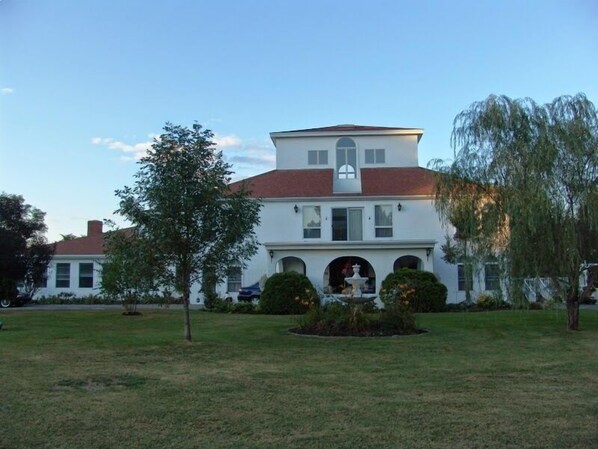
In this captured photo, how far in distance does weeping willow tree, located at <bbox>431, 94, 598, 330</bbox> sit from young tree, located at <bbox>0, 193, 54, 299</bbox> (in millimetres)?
20672

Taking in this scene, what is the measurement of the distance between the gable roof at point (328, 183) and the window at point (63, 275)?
1369cm

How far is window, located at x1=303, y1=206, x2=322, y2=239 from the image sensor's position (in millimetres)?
32312

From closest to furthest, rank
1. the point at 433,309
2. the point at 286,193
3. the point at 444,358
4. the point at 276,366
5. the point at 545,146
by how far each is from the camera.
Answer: the point at 276,366 → the point at 444,358 → the point at 545,146 → the point at 433,309 → the point at 286,193

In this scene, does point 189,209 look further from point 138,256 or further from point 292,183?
point 292,183

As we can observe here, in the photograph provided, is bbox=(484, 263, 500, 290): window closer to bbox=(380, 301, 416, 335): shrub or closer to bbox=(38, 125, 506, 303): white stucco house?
bbox=(380, 301, 416, 335): shrub

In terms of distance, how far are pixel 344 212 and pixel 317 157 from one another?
16.5 feet

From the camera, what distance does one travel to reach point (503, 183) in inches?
652

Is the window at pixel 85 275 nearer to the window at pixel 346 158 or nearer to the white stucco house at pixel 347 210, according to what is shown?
the white stucco house at pixel 347 210

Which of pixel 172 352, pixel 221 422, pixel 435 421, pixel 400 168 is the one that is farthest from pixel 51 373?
pixel 400 168

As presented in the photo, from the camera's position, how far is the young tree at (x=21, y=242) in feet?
90.1

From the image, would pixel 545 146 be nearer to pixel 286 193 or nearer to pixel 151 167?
pixel 151 167

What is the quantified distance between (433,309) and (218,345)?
47.2 ft

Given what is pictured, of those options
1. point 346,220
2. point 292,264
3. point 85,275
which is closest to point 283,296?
point 292,264

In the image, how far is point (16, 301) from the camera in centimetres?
3512
